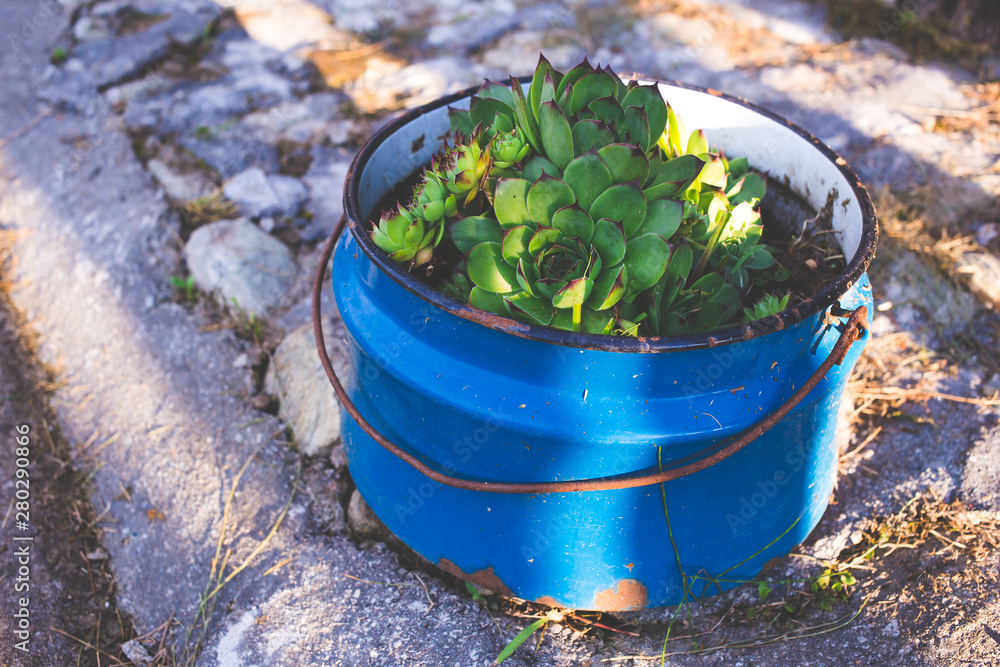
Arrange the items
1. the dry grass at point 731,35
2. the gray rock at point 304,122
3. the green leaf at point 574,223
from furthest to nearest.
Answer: the dry grass at point 731,35
the gray rock at point 304,122
the green leaf at point 574,223

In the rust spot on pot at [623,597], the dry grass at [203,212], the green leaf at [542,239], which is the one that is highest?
the green leaf at [542,239]

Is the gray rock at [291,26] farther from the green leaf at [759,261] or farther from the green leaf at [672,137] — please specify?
the green leaf at [759,261]

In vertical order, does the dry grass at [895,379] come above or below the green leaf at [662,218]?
below

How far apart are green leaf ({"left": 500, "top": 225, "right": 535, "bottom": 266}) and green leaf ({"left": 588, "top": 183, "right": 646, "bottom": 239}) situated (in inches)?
4.5

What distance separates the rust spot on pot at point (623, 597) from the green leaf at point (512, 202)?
2.21 ft

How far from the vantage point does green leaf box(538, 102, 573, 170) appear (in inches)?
43.4

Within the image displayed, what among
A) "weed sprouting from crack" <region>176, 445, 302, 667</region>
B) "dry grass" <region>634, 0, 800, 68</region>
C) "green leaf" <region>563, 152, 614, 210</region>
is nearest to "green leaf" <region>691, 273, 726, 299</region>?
"green leaf" <region>563, 152, 614, 210</region>

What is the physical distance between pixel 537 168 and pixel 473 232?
16 cm

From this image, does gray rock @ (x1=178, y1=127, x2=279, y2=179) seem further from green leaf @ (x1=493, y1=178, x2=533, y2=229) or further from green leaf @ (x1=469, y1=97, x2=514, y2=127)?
green leaf @ (x1=493, y1=178, x2=533, y2=229)

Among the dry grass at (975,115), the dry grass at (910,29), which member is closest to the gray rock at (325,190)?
the dry grass at (975,115)

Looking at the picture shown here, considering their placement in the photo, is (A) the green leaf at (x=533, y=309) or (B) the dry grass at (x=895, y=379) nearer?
(A) the green leaf at (x=533, y=309)

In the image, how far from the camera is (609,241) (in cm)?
103

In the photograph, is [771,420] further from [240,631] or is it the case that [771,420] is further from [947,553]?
[240,631]

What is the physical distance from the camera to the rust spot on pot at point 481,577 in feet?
4.19
